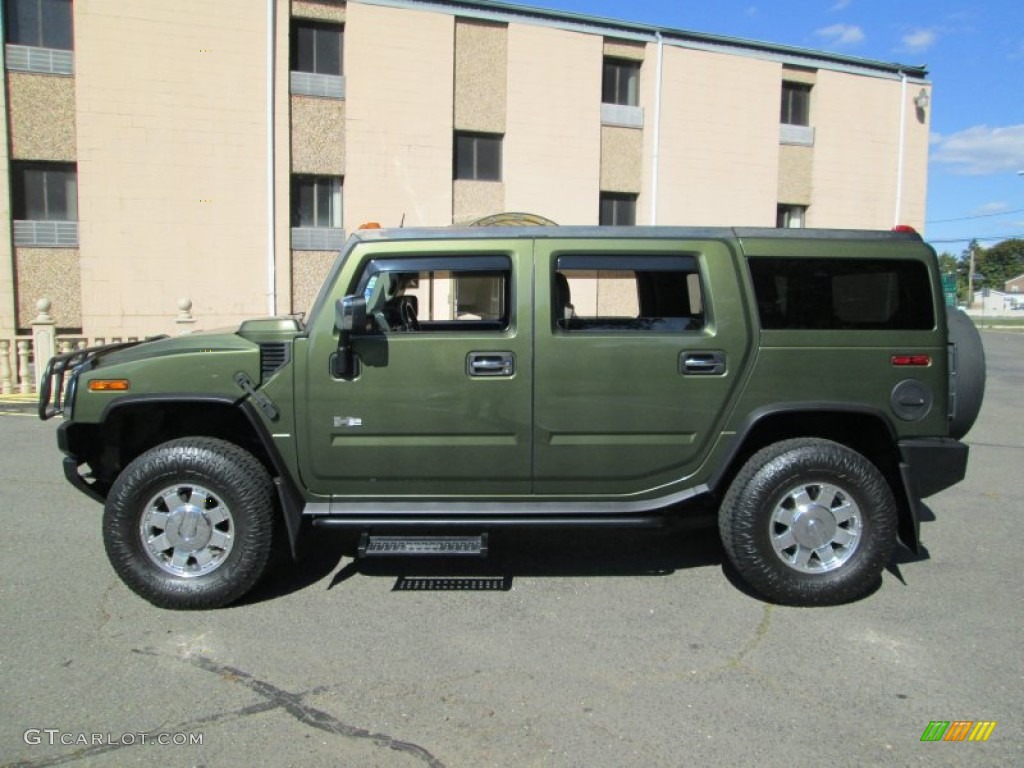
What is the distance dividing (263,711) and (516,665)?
43.9 inches

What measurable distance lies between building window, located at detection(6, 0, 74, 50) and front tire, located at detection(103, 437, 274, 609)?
15.1m

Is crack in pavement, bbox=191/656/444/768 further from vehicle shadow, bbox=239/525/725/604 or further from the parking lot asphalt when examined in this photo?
vehicle shadow, bbox=239/525/725/604

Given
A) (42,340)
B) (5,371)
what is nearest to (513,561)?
(42,340)

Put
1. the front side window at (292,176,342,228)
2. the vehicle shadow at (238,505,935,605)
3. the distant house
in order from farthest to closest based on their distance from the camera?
the distant house
the front side window at (292,176,342,228)
the vehicle shadow at (238,505,935,605)

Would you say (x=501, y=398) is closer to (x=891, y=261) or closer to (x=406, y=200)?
(x=891, y=261)

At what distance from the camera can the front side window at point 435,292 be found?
13.9 ft

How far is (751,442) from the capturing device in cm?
437

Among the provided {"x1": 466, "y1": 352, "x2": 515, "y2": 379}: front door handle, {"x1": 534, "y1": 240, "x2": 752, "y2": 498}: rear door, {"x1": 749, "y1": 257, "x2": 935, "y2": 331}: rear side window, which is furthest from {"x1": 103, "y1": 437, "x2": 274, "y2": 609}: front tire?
{"x1": 749, "y1": 257, "x2": 935, "y2": 331}: rear side window

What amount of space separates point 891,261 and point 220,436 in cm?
390

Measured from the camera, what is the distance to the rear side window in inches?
166

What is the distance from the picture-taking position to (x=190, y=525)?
4.14 meters

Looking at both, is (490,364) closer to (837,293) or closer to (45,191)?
(837,293)

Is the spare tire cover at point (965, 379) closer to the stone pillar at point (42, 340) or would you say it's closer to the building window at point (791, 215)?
the stone pillar at point (42, 340)

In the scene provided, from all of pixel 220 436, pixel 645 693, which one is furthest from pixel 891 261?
pixel 220 436
